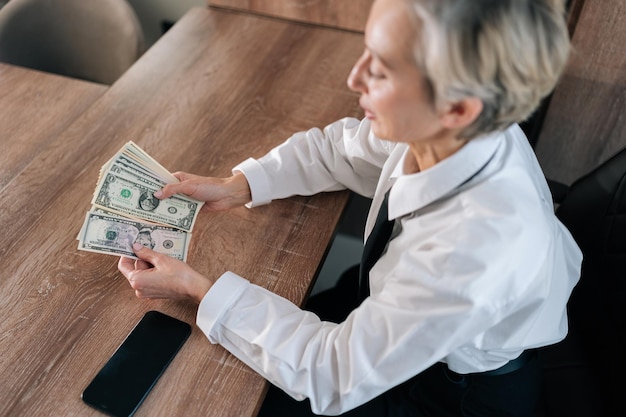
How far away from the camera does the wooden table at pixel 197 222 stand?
104 centimetres

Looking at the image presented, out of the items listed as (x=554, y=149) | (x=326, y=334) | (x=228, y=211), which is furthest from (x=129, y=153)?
(x=554, y=149)

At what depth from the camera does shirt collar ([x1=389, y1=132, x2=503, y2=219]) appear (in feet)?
3.25

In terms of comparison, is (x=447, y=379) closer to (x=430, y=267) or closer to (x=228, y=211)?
(x=430, y=267)

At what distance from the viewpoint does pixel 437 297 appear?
919 millimetres

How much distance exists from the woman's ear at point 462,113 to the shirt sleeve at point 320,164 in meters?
0.40

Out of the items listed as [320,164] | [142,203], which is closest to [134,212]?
[142,203]

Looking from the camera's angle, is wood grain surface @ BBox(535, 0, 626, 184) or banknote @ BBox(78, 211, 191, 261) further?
wood grain surface @ BBox(535, 0, 626, 184)

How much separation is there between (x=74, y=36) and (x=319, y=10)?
90 centimetres

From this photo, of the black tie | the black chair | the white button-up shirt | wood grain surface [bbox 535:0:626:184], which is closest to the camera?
the white button-up shirt

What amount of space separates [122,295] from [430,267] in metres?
0.63

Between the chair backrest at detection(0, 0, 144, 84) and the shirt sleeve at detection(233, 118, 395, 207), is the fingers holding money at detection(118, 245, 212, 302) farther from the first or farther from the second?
the chair backrest at detection(0, 0, 144, 84)

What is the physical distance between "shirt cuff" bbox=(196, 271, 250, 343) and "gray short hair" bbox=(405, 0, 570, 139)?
0.53 meters

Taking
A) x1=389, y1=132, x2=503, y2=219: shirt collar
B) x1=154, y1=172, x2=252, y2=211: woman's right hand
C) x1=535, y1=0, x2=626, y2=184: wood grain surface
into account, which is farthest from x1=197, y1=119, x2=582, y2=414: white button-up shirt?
x1=535, y1=0, x2=626, y2=184: wood grain surface

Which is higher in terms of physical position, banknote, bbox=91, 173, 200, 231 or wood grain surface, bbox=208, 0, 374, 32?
wood grain surface, bbox=208, 0, 374, 32
